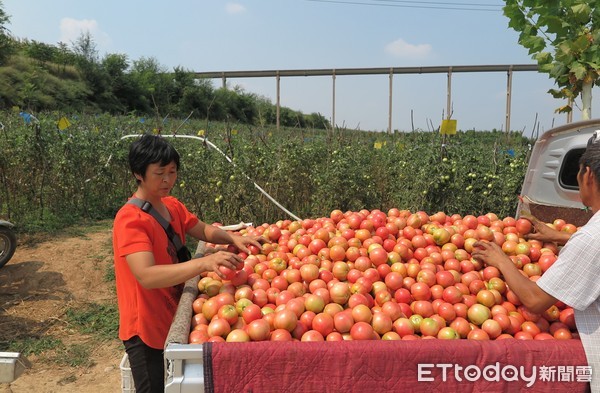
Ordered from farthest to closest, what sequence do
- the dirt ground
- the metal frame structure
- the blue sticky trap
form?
the metal frame structure, the blue sticky trap, the dirt ground

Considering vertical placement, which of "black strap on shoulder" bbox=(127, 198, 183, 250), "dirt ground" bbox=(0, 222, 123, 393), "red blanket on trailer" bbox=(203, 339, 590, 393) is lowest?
"dirt ground" bbox=(0, 222, 123, 393)

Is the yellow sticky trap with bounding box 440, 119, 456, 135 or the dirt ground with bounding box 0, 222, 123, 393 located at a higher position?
the yellow sticky trap with bounding box 440, 119, 456, 135

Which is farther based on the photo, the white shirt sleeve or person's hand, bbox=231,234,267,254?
person's hand, bbox=231,234,267,254

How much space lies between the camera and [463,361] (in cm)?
157

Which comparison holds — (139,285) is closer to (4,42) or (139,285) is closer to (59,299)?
(59,299)

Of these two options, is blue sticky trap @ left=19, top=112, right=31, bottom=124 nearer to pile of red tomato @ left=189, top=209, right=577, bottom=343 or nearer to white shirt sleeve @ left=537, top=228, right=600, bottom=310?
pile of red tomato @ left=189, top=209, right=577, bottom=343

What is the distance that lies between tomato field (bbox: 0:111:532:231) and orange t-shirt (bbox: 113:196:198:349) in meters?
4.35

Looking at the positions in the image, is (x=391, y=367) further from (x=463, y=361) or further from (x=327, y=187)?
(x=327, y=187)

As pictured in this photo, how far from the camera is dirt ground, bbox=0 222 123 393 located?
3758 millimetres

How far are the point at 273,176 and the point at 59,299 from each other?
3.59 metres

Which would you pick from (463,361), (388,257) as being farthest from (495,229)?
(463,361)

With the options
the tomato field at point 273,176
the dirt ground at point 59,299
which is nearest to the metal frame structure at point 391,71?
the tomato field at point 273,176

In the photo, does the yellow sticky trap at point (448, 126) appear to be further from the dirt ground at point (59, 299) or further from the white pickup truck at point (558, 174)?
the dirt ground at point (59, 299)

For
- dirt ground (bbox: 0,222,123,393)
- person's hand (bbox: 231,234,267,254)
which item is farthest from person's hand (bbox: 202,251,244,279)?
dirt ground (bbox: 0,222,123,393)
